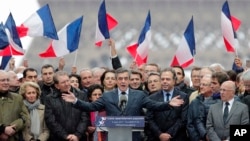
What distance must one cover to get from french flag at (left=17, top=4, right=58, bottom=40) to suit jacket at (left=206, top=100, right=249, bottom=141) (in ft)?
18.9

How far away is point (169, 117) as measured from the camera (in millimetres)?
19719

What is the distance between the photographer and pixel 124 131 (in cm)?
1836

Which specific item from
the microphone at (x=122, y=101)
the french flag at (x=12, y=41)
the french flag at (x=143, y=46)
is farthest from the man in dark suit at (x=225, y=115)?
the french flag at (x=143, y=46)

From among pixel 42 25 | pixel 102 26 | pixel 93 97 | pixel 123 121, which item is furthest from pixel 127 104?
pixel 42 25

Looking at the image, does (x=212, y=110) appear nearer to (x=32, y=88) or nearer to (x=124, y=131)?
(x=124, y=131)

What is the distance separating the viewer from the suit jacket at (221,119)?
61.0 feet

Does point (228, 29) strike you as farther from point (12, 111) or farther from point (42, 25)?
point (12, 111)

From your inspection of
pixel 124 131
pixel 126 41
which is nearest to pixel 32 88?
pixel 124 131

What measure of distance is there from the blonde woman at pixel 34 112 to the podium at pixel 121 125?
189 cm

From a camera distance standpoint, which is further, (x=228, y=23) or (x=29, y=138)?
(x=228, y=23)

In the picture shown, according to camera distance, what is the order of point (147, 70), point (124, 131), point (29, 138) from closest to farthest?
1. point (124, 131)
2. point (29, 138)
3. point (147, 70)

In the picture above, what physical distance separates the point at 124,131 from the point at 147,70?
4430mm

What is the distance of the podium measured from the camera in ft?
60.1

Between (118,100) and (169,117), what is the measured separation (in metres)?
1.01
